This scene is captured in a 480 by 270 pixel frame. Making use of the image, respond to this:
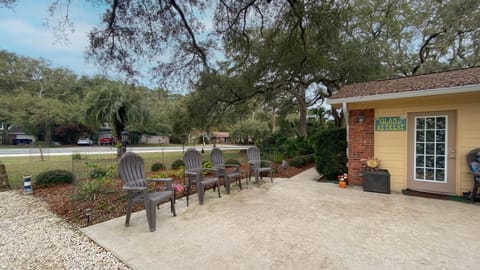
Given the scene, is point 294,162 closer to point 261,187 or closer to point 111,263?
point 261,187

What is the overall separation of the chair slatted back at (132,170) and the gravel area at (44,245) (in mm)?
885

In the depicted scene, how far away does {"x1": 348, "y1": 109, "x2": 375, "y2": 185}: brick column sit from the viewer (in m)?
5.07

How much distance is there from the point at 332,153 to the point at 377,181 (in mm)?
1429

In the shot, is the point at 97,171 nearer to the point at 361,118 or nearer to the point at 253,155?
the point at 253,155

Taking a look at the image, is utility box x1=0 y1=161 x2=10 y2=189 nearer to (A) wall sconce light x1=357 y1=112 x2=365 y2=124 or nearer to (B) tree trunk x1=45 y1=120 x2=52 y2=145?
(A) wall sconce light x1=357 y1=112 x2=365 y2=124

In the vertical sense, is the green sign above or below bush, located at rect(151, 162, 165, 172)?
above

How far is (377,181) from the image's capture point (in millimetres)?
4688

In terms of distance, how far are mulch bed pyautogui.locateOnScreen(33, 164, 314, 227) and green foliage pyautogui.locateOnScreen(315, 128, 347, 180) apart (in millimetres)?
4046

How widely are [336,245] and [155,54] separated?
6031mm

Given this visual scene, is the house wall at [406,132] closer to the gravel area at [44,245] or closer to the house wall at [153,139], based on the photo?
the gravel area at [44,245]

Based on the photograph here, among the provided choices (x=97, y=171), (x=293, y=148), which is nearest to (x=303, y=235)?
(x=97, y=171)

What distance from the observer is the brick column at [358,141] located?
5.07 meters

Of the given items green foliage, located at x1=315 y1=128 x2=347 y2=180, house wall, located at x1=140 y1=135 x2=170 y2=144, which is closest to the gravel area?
green foliage, located at x1=315 y1=128 x2=347 y2=180

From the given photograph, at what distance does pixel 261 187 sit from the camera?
529 centimetres
